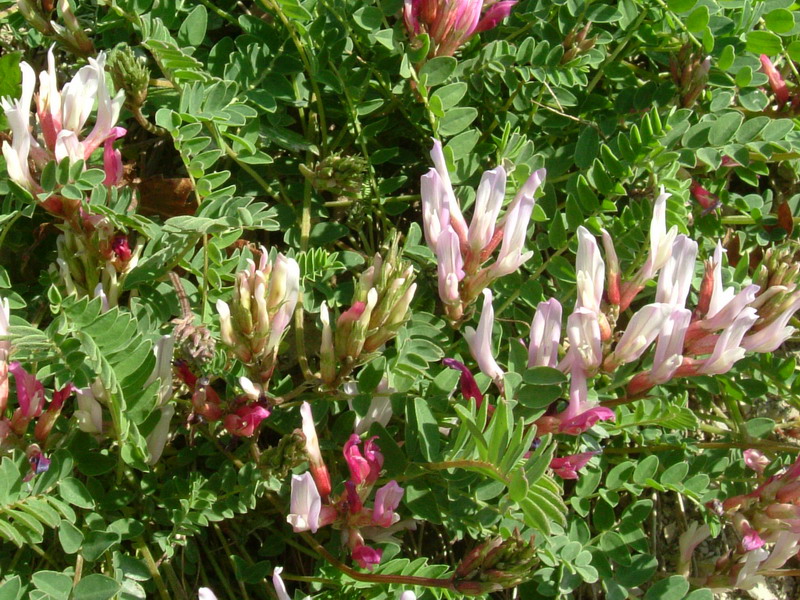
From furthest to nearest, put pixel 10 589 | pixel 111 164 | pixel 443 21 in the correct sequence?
pixel 443 21 → pixel 111 164 → pixel 10 589

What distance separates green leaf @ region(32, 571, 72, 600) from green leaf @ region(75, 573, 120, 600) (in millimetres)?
20

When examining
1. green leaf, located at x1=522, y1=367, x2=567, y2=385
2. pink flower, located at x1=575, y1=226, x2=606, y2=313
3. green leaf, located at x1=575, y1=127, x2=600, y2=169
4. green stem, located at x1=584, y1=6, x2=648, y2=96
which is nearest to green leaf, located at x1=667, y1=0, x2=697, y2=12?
green stem, located at x1=584, y1=6, x2=648, y2=96

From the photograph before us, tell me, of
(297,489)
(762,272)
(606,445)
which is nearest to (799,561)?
(606,445)

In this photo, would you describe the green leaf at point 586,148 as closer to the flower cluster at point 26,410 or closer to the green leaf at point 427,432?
the green leaf at point 427,432

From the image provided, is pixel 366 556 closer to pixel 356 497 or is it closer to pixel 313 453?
pixel 356 497

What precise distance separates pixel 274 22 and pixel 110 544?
4.05ft

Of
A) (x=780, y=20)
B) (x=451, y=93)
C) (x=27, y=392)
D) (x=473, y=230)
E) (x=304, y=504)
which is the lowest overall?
(x=304, y=504)

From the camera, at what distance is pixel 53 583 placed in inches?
58.9

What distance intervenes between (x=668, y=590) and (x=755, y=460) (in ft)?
1.43

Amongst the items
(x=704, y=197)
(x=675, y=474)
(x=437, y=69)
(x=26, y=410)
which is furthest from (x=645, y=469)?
(x=26, y=410)

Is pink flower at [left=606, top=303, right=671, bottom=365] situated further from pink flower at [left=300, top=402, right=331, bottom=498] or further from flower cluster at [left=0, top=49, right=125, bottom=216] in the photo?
flower cluster at [left=0, top=49, right=125, bottom=216]

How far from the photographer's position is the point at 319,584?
170 centimetres

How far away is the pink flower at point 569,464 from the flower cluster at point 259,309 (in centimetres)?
58

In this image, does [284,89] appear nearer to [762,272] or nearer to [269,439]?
[269,439]
